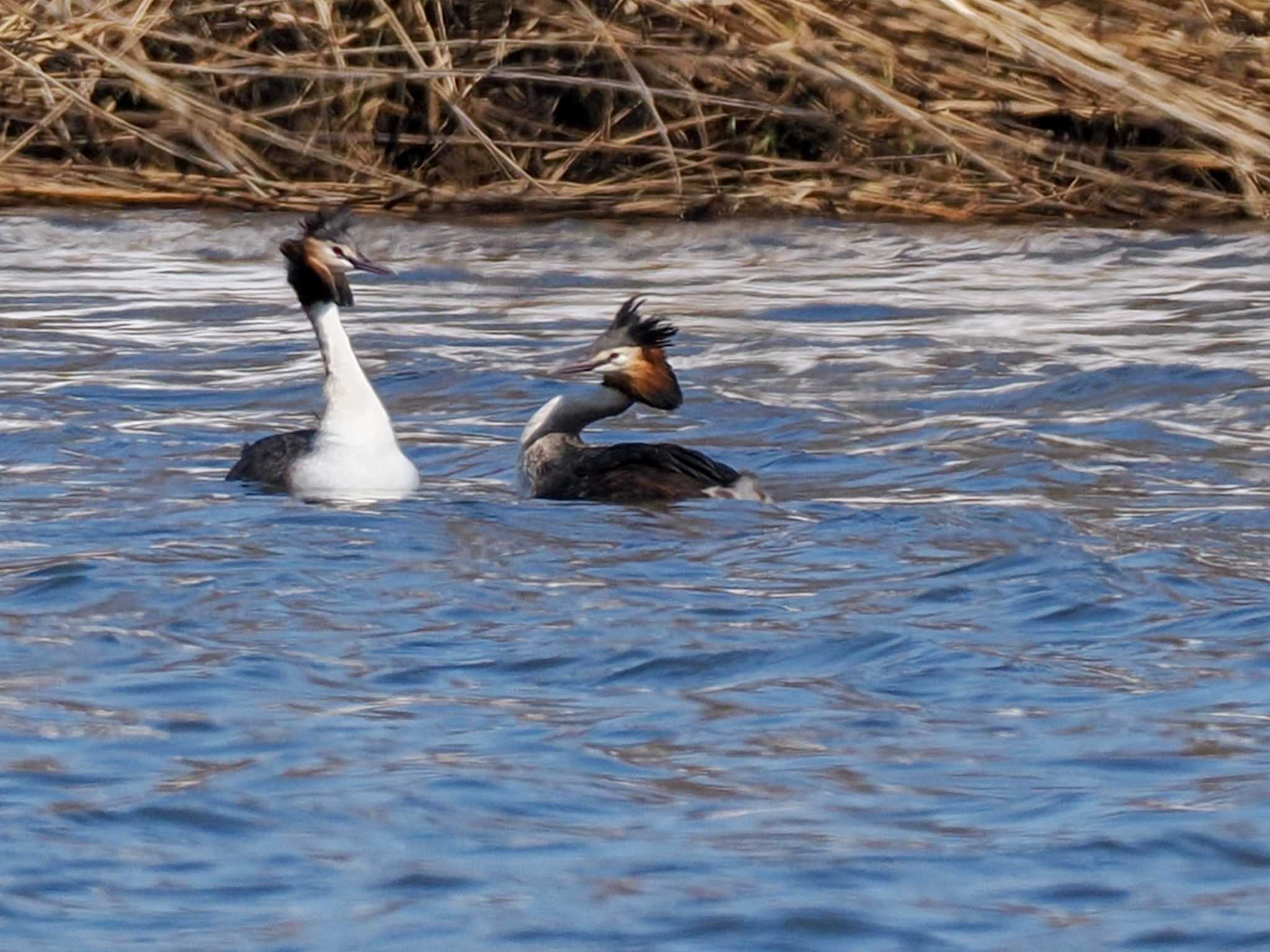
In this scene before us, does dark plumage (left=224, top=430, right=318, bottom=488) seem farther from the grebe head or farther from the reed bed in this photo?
the reed bed

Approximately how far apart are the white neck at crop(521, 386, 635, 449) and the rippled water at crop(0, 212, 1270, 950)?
247 mm

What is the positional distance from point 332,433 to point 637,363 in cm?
97

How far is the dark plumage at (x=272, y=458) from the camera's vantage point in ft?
23.9

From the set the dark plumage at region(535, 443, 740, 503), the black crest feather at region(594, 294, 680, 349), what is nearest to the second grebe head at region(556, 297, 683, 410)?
the black crest feather at region(594, 294, 680, 349)

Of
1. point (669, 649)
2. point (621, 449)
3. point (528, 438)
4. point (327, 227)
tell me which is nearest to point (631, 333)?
point (528, 438)

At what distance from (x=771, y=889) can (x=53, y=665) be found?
1.95 m

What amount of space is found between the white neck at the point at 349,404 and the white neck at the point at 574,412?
0.48m

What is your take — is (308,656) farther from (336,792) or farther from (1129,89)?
(1129,89)

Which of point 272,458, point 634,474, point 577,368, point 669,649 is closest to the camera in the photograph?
point 669,649

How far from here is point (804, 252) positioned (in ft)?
38.8

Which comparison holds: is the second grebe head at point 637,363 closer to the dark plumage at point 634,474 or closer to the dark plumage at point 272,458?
the dark plumage at point 634,474

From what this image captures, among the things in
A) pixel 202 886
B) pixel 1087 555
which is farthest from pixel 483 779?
pixel 1087 555

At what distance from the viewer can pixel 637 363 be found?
787 centimetres

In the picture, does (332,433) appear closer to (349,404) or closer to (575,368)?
(349,404)
